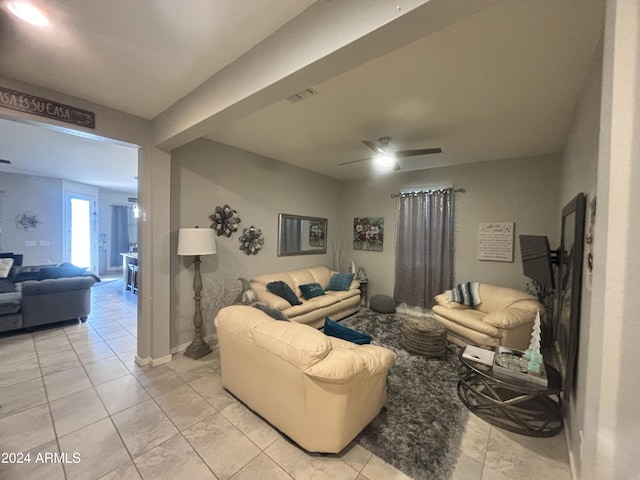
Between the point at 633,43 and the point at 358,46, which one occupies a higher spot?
the point at 358,46

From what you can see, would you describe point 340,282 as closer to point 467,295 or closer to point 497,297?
point 467,295

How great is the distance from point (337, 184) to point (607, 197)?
4.89m

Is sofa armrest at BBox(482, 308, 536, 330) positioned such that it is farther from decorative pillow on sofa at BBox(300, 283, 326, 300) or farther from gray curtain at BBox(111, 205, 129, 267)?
gray curtain at BBox(111, 205, 129, 267)

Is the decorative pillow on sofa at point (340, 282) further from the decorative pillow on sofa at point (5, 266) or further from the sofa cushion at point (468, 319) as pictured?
the decorative pillow on sofa at point (5, 266)

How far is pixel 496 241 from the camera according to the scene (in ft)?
12.8

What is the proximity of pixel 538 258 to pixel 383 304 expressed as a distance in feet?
8.55

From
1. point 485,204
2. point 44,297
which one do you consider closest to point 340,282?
point 485,204

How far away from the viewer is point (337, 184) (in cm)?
552

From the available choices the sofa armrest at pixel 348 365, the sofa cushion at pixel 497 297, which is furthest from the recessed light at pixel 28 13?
the sofa cushion at pixel 497 297

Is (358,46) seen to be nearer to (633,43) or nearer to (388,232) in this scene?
(633,43)

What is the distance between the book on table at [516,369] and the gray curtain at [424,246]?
88.8 inches

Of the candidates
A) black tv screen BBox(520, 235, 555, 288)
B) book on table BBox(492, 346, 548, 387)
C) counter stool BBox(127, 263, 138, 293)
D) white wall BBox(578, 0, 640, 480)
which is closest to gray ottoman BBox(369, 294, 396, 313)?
black tv screen BBox(520, 235, 555, 288)

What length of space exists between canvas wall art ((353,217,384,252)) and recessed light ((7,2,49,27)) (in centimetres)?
470

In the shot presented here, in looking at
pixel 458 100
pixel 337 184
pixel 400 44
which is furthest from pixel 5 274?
pixel 458 100
